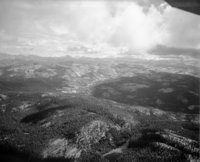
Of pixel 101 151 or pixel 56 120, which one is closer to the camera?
pixel 101 151

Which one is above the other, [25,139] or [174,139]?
[174,139]

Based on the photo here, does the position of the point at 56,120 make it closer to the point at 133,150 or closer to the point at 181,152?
the point at 133,150

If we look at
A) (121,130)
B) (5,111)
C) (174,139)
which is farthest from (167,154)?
(5,111)

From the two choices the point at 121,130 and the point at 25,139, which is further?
the point at 121,130

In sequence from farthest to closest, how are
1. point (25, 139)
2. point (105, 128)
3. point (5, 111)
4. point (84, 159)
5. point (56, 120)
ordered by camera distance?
1. point (5, 111)
2. point (56, 120)
3. point (105, 128)
4. point (25, 139)
5. point (84, 159)

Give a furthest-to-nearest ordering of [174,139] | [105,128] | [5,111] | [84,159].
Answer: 1. [5,111]
2. [105,128]
3. [174,139]
4. [84,159]

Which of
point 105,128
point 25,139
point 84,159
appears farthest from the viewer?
point 105,128

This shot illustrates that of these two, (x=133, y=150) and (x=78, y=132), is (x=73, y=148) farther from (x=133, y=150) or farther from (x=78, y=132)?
(x=133, y=150)

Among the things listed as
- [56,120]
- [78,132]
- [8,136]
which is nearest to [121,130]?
[78,132]

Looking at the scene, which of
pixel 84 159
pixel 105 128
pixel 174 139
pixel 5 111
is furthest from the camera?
pixel 5 111
